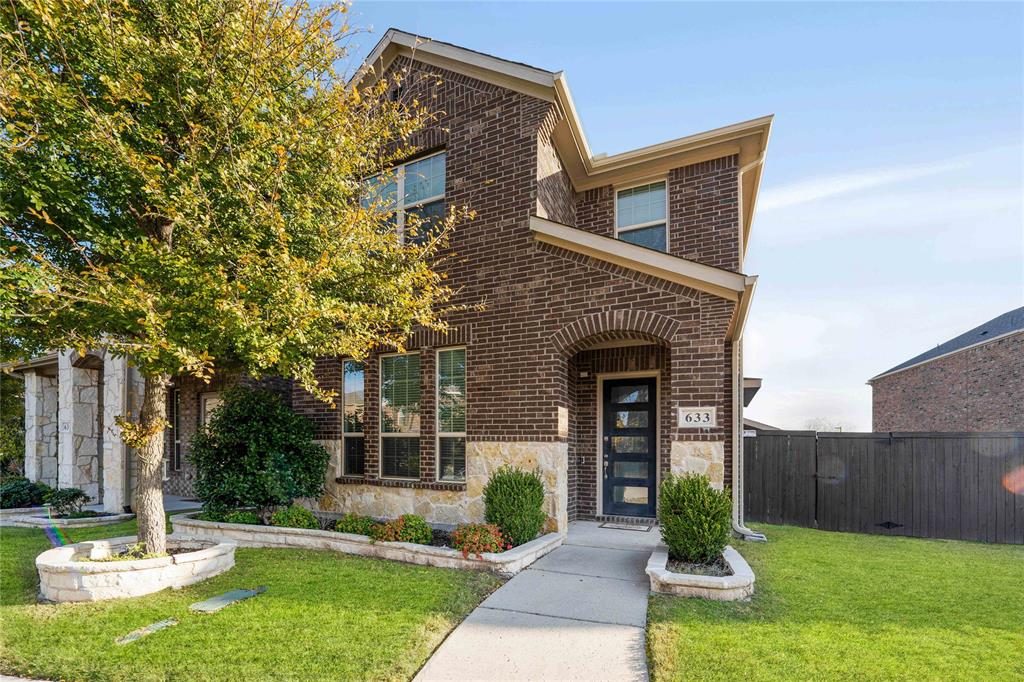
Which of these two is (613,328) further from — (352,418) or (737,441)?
(352,418)

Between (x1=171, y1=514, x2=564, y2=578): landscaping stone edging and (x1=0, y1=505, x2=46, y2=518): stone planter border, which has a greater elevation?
(x1=171, y1=514, x2=564, y2=578): landscaping stone edging

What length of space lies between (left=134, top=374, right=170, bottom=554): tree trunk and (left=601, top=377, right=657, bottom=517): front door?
6273 mm

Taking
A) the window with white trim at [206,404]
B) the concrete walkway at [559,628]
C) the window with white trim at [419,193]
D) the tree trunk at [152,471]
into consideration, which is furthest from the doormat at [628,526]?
the window with white trim at [206,404]

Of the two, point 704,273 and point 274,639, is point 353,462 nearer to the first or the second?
point 274,639

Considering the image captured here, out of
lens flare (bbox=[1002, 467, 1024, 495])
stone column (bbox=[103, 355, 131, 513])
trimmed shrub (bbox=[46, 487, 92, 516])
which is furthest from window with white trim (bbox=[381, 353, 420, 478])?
lens flare (bbox=[1002, 467, 1024, 495])

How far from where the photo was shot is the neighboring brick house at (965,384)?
17078 millimetres

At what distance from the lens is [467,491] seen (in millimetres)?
7980

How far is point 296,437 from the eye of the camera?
28.6 ft

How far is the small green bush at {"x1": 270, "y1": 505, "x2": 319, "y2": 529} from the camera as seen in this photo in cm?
754

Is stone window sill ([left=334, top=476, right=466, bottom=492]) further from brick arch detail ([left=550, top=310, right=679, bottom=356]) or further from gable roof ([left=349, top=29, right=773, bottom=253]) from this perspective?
gable roof ([left=349, top=29, right=773, bottom=253])

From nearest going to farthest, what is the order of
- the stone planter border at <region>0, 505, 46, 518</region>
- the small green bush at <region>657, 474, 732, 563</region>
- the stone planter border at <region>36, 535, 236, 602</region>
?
the stone planter border at <region>36, 535, 236, 602</region> < the small green bush at <region>657, 474, 732, 563</region> < the stone planter border at <region>0, 505, 46, 518</region>

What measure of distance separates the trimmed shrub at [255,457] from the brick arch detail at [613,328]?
452 centimetres

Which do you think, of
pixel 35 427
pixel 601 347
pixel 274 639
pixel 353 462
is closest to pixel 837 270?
pixel 601 347

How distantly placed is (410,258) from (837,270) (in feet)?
33.9
